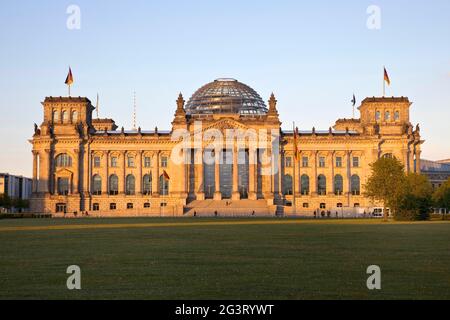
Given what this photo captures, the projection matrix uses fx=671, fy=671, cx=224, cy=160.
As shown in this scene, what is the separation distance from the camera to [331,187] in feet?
466

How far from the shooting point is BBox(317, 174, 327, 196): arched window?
143 m

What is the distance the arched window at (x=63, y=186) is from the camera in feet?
460

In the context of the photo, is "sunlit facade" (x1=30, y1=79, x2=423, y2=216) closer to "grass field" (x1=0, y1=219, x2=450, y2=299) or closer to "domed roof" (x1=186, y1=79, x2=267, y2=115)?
"domed roof" (x1=186, y1=79, x2=267, y2=115)

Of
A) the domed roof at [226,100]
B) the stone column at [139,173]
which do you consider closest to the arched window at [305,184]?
the domed roof at [226,100]

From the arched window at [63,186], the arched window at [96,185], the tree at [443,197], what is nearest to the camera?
the tree at [443,197]

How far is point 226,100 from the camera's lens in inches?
5861

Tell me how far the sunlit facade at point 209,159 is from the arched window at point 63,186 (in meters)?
0.23

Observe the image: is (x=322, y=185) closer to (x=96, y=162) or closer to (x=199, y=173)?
(x=199, y=173)

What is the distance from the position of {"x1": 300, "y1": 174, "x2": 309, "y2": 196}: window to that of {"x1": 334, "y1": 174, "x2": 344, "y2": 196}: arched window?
596 centimetres

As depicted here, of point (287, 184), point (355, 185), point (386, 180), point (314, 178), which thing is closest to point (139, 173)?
point (287, 184)

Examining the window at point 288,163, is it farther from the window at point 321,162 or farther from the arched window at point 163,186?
the arched window at point 163,186

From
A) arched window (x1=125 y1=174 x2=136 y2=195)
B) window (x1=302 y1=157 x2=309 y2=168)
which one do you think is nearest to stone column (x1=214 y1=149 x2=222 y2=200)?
arched window (x1=125 y1=174 x2=136 y2=195)
